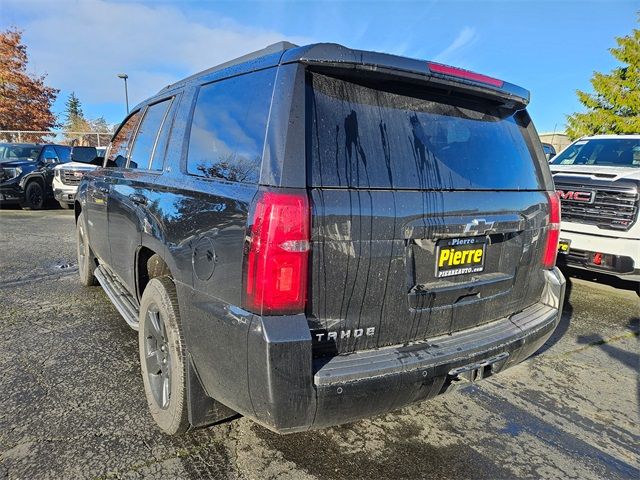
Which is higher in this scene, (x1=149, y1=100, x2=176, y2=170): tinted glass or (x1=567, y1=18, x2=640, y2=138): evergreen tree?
(x1=567, y1=18, x2=640, y2=138): evergreen tree

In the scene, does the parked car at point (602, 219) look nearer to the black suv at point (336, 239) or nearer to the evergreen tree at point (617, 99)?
the black suv at point (336, 239)

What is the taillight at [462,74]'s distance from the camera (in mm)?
2119

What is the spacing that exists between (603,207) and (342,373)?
15.3ft

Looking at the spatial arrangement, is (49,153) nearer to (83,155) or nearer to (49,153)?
(49,153)

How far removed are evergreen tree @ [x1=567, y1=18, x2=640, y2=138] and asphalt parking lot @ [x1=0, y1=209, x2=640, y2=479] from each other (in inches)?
626

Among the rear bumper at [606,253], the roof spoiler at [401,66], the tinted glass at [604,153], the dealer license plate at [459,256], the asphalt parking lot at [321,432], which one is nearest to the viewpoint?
the roof spoiler at [401,66]

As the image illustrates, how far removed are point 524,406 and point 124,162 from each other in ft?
11.8

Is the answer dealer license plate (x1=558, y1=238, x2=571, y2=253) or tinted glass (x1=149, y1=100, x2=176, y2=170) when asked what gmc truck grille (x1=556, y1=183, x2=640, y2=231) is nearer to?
dealer license plate (x1=558, y1=238, x2=571, y2=253)

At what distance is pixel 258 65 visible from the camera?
81.3 inches

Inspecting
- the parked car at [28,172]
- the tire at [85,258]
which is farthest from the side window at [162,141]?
the parked car at [28,172]

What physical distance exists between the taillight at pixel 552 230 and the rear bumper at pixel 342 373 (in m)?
0.79

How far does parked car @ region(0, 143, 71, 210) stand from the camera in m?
11.3

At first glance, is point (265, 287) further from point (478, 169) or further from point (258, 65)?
point (478, 169)

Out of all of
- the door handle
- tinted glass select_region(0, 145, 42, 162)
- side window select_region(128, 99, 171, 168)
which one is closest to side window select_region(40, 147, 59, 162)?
tinted glass select_region(0, 145, 42, 162)
